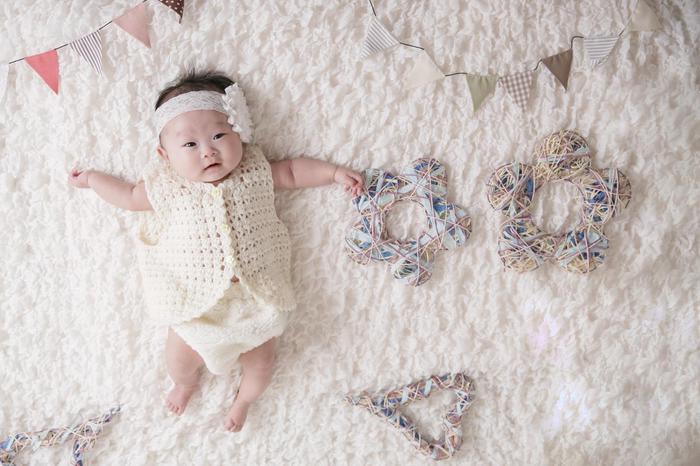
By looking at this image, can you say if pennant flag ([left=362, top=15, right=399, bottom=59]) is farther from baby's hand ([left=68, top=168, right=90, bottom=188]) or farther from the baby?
baby's hand ([left=68, top=168, right=90, bottom=188])

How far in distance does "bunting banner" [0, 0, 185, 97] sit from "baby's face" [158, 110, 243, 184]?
0.18 m

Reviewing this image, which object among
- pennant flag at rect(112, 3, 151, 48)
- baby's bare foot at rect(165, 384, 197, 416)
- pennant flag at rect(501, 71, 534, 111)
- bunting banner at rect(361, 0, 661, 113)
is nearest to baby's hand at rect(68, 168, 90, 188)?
pennant flag at rect(112, 3, 151, 48)

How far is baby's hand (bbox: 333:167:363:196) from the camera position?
1.14 m

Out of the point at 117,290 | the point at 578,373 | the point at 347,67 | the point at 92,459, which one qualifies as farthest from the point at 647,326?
the point at 92,459

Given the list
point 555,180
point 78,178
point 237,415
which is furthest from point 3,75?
point 555,180

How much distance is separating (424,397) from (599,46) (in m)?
0.78

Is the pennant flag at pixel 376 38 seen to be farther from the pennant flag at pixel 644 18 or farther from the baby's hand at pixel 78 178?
the baby's hand at pixel 78 178

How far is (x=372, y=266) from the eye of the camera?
1.23 m

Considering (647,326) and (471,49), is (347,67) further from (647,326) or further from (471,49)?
(647,326)

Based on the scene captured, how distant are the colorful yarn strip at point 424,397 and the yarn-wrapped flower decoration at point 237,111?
603 mm

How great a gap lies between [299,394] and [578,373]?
1.96 ft

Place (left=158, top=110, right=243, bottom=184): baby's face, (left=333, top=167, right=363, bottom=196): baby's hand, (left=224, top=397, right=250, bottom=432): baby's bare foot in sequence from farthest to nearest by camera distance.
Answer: (left=224, top=397, right=250, bottom=432): baby's bare foot
(left=333, top=167, right=363, bottom=196): baby's hand
(left=158, top=110, right=243, bottom=184): baby's face

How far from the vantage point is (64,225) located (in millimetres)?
1187

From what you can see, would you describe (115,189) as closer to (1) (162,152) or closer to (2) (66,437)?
(1) (162,152)
